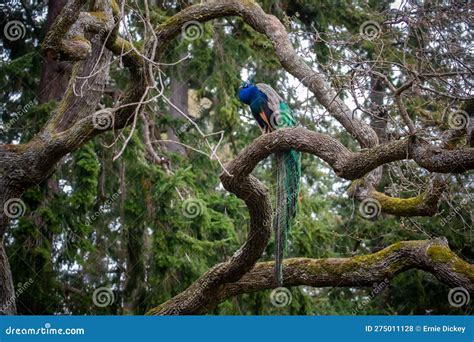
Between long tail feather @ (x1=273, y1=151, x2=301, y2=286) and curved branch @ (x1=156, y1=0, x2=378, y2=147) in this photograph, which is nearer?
long tail feather @ (x1=273, y1=151, x2=301, y2=286)

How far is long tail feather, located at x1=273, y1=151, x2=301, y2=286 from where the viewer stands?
670 centimetres

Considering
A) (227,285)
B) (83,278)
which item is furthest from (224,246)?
(227,285)

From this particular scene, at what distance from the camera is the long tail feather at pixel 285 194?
22.0 feet

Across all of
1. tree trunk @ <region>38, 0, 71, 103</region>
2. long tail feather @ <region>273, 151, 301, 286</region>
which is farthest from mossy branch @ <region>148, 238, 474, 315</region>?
tree trunk @ <region>38, 0, 71, 103</region>

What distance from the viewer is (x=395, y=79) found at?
12.0 m

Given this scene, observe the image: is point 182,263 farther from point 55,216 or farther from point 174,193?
point 55,216

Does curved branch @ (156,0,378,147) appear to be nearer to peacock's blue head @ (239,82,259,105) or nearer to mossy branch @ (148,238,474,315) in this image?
peacock's blue head @ (239,82,259,105)

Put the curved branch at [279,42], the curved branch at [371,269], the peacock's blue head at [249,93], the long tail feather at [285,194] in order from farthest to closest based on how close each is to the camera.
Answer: the peacock's blue head at [249,93] → the curved branch at [279,42] → the long tail feather at [285,194] → the curved branch at [371,269]

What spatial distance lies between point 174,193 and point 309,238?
1772 mm

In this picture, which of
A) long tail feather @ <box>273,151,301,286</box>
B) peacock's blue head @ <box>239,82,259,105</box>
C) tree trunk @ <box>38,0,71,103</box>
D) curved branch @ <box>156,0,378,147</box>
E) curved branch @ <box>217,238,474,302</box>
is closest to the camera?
curved branch @ <box>217,238,474,302</box>

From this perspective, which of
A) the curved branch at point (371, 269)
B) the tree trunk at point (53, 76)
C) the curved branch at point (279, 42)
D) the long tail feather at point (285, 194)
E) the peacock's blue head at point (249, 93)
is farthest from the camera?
the tree trunk at point (53, 76)

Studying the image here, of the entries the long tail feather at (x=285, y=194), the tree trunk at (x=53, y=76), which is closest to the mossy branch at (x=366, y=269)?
the long tail feather at (x=285, y=194)

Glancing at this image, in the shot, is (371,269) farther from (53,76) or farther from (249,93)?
(53,76)

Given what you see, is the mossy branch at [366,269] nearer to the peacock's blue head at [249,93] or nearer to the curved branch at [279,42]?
the curved branch at [279,42]
